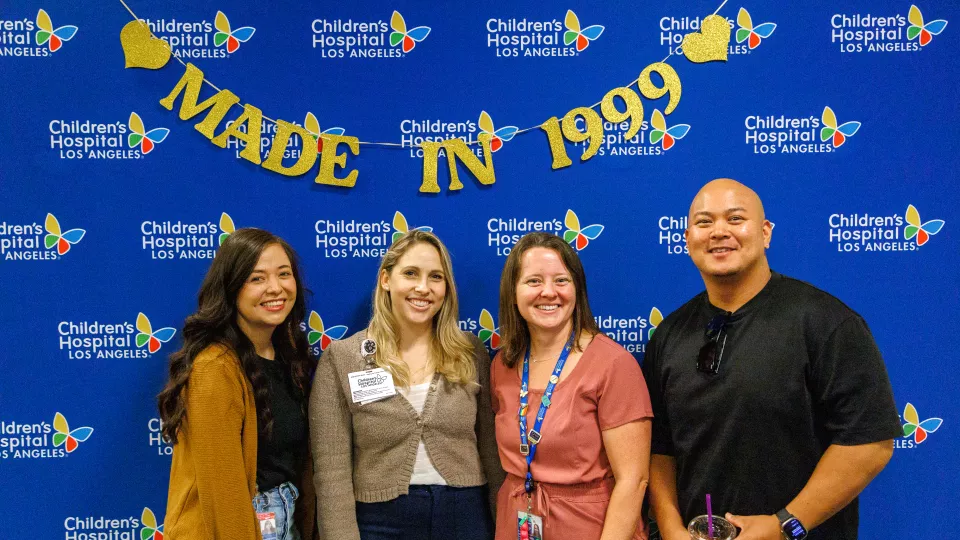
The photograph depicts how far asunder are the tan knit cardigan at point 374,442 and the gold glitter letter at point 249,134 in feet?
2.72

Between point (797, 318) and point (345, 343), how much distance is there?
1.43 m

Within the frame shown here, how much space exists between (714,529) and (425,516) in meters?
0.88

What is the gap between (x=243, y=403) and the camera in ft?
6.91

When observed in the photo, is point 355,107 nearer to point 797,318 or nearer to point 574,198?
point 574,198

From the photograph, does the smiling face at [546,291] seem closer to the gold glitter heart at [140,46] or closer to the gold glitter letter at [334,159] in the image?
the gold glitter letter at [334,159]

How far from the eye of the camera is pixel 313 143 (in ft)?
8.41

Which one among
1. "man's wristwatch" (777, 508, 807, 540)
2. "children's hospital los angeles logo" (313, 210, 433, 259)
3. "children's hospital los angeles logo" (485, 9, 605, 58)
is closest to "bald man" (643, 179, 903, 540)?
"man's wristwatch" (777, 508, 807, 540)

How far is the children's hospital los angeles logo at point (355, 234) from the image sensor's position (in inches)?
102

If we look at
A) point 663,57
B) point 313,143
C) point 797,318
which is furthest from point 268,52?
point 797,318

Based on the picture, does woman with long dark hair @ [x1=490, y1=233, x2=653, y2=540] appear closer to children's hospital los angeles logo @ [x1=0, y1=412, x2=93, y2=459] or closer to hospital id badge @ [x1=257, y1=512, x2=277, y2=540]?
hospital id badge @ [x1=257, y1=512, x2=277, y2=540]

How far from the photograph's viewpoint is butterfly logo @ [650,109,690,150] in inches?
102

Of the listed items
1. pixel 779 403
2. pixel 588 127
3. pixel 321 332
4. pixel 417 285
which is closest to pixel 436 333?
pixel 417 285

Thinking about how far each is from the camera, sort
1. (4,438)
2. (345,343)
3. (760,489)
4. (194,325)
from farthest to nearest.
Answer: (4,438) < (345,343) < (194,325) < (760,489)

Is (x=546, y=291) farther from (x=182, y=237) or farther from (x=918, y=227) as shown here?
(x=918, y=227)
